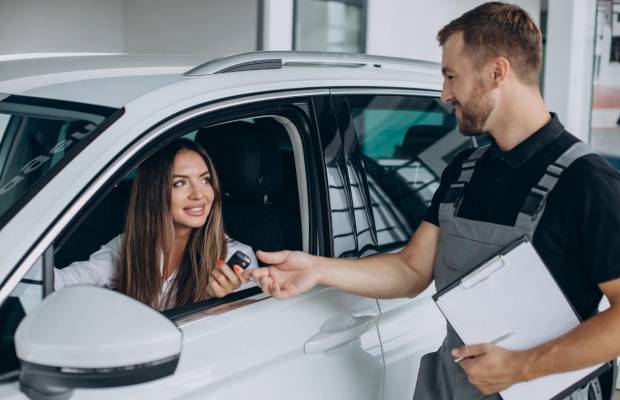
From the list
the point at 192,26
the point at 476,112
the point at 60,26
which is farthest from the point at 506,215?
the point at 60,26

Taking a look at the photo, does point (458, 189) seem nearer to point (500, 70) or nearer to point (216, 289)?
point (500, 70)

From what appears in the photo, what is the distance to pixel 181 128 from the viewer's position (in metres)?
1.76

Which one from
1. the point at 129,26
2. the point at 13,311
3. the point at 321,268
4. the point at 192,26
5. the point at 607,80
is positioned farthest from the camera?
the point at 129,26

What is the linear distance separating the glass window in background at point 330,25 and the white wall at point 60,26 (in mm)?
2620

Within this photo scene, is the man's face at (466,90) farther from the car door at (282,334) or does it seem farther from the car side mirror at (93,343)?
the car side mirror at (93,343)

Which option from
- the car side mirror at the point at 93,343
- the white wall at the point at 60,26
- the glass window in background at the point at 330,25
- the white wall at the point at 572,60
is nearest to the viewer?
→ the car side mirror at the point at 93,343

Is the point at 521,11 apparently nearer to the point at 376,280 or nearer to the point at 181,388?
the point at 376,280

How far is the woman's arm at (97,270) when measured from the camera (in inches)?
86.5

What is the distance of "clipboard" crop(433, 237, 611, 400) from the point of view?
1727 mm

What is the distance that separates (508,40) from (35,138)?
44.8 inches

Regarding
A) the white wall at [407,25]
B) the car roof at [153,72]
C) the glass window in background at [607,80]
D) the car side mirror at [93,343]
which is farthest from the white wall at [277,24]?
the car side mirror at [93,343]

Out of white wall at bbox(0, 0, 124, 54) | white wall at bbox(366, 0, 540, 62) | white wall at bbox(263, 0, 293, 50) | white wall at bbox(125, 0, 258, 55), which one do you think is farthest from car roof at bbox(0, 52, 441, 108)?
white wall at bbox(366, 0, 540, 62)

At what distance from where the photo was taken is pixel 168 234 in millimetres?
2314

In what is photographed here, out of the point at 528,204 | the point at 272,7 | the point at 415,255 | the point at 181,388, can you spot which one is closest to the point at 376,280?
the point at 415,255
